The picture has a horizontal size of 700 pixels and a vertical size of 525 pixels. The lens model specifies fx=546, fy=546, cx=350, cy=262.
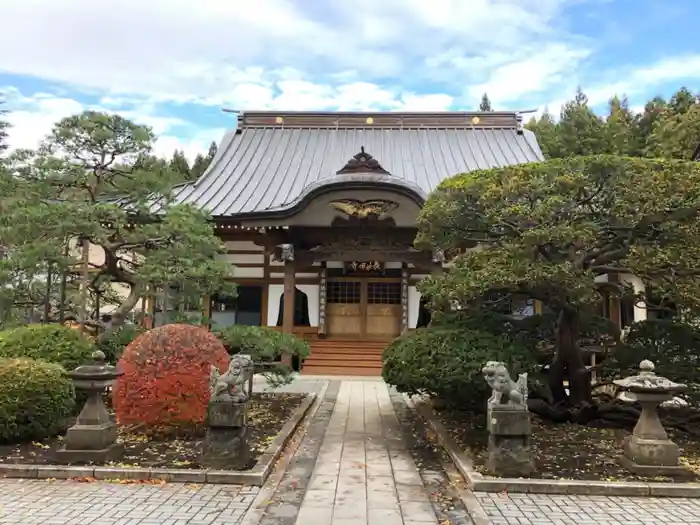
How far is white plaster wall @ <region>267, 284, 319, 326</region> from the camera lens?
56.1ft

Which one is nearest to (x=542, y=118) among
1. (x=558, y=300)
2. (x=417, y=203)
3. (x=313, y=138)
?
(x=313, y=138)

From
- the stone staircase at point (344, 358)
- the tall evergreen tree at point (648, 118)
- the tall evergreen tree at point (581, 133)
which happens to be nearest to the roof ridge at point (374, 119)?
the tall evergreen tree at point (581, 133)

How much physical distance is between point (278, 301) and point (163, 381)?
9.85m

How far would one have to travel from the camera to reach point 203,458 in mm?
6246

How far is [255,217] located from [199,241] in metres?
5.15

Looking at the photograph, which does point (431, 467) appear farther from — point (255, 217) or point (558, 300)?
point (255, 217)

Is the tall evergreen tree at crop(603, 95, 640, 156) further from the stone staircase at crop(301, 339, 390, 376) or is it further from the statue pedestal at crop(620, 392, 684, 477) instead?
the statue pedestal at crop(620, 392, 684, 477)

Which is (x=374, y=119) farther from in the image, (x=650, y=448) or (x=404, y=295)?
(x=650, y=448)

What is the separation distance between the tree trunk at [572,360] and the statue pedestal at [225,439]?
518 cm

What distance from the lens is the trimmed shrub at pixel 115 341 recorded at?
977 cm

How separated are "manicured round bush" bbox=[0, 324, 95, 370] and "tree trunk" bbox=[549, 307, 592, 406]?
762cm

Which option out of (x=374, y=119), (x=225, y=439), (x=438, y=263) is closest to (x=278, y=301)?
(x=438, y=263)

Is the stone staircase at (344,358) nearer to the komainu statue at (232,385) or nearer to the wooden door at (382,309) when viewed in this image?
the wooden door at (382,309)

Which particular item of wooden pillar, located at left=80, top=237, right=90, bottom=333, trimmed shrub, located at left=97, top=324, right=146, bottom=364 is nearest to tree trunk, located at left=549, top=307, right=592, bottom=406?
trimmed shrub, located at left=97, top=324, right=146, bottom=364
